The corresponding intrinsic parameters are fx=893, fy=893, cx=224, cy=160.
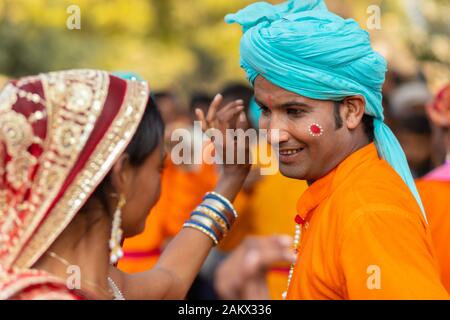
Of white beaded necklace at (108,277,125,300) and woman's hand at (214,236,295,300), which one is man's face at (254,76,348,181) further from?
woman's hand at (214,236,295,300)

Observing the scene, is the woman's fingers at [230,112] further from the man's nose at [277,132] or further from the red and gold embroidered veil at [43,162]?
the red and gold embroidered veil at [43,162]

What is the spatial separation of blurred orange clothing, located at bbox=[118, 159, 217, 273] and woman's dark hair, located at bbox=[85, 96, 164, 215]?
4282 mm

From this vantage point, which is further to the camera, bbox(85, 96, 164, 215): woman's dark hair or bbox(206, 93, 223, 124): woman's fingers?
bbox(206, 93, 223, 124): woman's fingers

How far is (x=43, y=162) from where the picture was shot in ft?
9.44

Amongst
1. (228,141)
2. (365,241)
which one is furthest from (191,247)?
(365,241)

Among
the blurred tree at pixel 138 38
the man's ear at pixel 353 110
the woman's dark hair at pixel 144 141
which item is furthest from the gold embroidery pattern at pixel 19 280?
the blurred tree at pixel 138 38

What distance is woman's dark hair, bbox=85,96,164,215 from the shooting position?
3.11 meters

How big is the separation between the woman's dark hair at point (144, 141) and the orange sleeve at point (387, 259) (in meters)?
0.76

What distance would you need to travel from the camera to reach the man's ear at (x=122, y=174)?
3072 mm

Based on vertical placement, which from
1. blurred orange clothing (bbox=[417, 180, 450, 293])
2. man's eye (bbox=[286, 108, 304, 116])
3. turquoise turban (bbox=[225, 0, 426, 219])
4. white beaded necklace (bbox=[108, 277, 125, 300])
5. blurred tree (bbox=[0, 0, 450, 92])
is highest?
turquoise turban (bbox=[225, 0, 426, 219])

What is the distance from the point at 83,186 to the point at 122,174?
22 cm

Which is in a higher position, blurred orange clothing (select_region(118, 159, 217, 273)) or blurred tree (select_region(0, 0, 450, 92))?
blurred orange clothing (select_region(118, 159, 217, 273))

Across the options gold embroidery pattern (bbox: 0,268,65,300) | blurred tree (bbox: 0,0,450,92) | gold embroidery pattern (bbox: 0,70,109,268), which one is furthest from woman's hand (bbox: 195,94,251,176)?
blurred tree (bbox: 0,0,450,92)

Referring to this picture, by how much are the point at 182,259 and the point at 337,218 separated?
117cm
